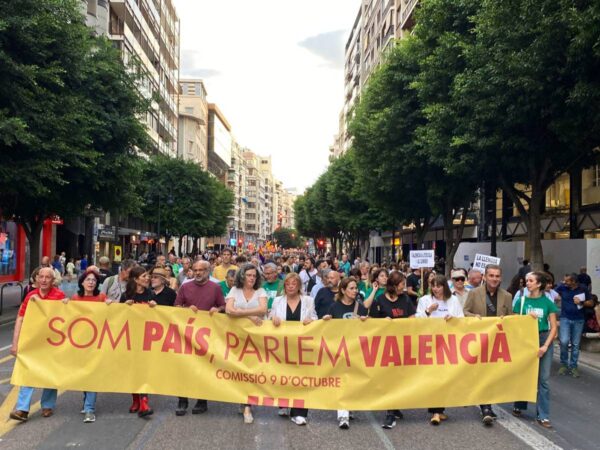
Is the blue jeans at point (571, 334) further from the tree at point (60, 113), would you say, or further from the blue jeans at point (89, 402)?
the tree at point (60, 113)

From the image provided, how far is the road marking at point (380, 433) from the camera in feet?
20.1

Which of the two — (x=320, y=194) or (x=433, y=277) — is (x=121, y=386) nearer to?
(x=433, y=277)

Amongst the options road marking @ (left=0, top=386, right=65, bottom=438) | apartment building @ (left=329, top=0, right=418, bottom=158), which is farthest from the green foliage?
road marking @ (left=0, top=386, right=65, bottom=438)

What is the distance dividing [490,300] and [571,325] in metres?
3.72

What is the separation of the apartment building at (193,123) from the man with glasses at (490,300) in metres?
71.6

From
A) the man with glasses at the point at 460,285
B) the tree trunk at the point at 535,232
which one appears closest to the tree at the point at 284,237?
the tree trunk at the point at 535,232

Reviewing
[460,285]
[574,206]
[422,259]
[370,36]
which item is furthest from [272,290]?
[370,36]

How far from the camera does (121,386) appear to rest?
708 centimetres

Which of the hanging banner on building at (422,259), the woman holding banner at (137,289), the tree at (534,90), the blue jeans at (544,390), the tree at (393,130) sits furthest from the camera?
the tree at (393,130)

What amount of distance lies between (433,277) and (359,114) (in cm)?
2121

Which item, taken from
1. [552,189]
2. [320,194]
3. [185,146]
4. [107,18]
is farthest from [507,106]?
[185,146]

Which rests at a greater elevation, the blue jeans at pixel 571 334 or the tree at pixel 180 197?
the tree at pixel 180 197

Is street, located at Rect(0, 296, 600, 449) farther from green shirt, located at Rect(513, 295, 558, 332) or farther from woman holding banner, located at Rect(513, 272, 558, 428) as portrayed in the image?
green shirt, located at Rect(513, 295, 558, 332)

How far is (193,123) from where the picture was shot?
8800 centimetres
